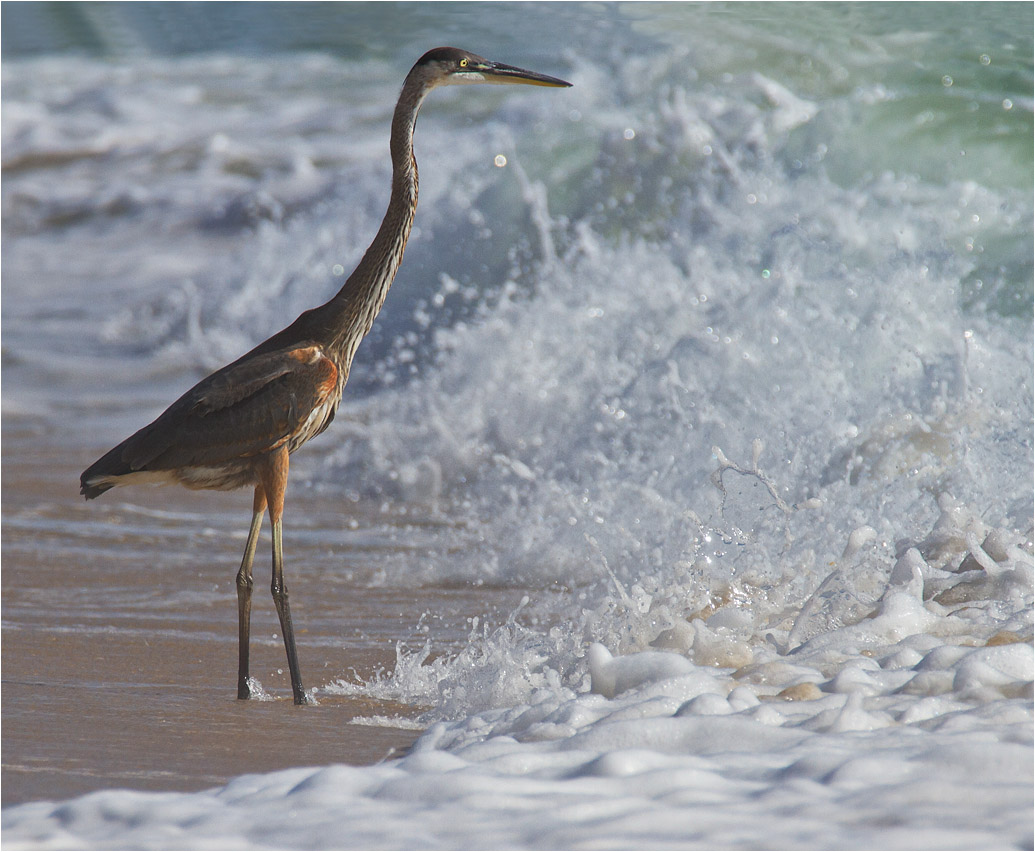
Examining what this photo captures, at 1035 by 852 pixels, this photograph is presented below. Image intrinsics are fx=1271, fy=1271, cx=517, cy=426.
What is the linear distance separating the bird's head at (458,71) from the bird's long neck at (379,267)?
62mm

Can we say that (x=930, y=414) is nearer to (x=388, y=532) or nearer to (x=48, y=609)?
(x=388, y=532)

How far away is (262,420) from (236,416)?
0.09 metres

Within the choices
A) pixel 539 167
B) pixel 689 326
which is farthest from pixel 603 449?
pixel 539 167

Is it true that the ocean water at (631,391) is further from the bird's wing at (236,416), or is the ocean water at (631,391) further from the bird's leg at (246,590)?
the bird's wing at (236,416)

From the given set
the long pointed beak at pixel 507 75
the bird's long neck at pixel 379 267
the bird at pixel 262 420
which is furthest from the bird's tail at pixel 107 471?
the long pointed beak at pixel 507 75

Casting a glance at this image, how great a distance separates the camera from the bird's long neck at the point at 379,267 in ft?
14.5

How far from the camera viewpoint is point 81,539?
607 centimetres

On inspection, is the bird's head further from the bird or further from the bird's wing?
the bird's wing

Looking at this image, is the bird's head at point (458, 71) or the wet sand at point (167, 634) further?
the bird's head at point (458, 71)

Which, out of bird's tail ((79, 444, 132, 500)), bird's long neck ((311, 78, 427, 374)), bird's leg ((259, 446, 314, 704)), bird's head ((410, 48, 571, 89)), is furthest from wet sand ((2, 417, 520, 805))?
bird's head ((410, 48, 571, 89))

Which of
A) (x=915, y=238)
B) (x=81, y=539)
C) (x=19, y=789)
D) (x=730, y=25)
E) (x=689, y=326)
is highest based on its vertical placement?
(x=730, y=25)

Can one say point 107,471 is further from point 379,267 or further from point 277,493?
point 379,267

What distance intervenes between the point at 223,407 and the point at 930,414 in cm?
327

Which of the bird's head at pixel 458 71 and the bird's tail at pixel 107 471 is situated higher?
the bird's head at pixel 458 71
